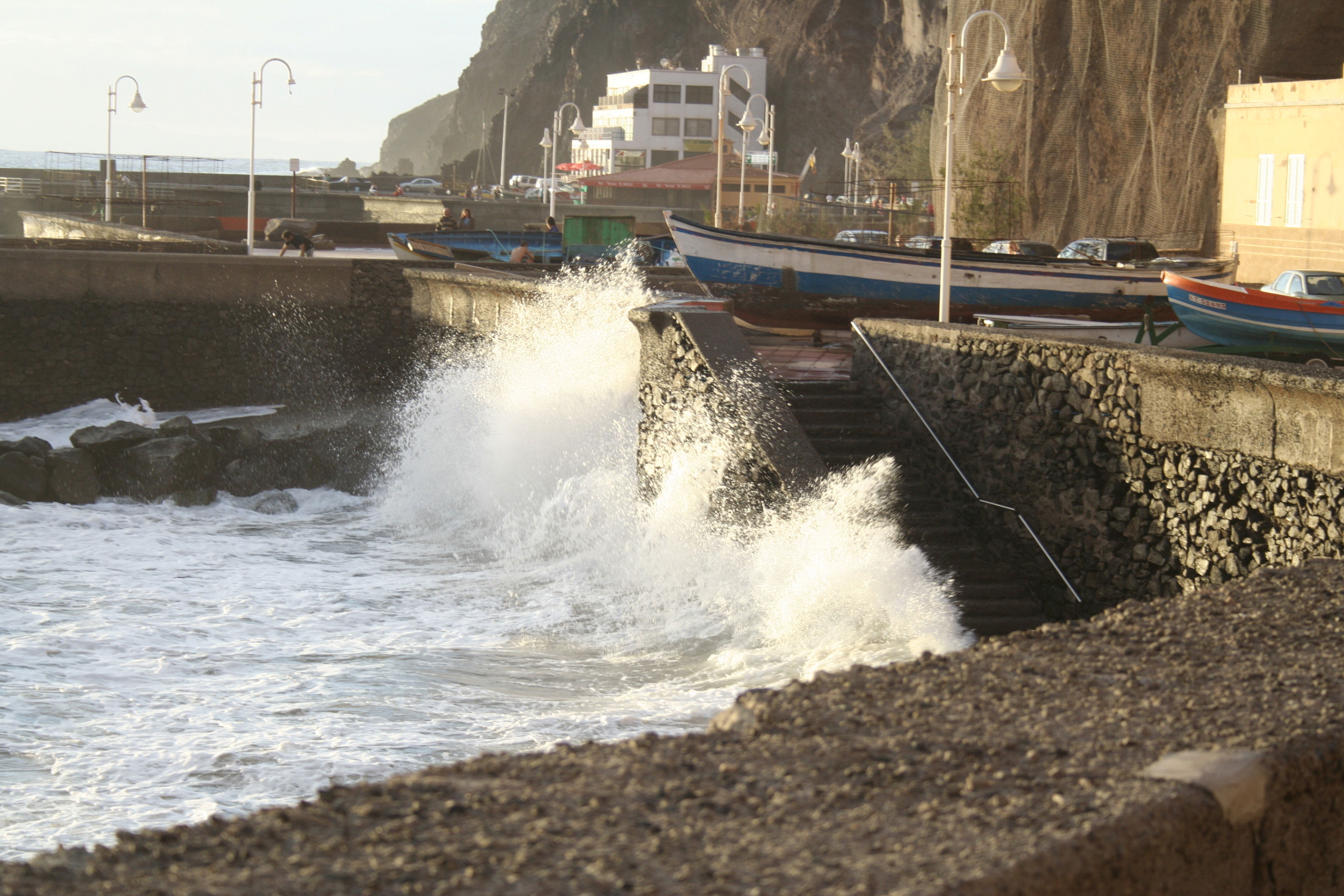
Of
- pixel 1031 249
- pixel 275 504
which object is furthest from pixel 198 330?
pixel 1031 249

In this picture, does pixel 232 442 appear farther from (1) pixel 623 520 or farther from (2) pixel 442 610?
(2) pixel 442 610

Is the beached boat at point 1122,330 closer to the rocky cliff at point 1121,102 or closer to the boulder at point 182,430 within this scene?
the boulder at point 182,430

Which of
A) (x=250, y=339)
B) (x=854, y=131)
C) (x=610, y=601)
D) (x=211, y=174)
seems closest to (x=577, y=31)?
(x=854, y=131)

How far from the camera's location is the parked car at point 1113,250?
2241 cm

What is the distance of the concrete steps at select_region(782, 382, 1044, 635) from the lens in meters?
9.59

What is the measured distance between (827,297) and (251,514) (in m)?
7.49

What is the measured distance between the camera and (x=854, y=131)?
3300 inches

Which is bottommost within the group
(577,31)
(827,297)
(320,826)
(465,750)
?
(465,750)

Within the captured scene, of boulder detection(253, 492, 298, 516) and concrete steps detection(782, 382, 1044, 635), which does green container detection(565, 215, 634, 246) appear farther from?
concrete steps detection(782, 382, 1044, 635)

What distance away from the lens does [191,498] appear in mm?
15047

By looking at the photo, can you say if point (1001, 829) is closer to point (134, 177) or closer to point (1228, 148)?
point (1228, 148)

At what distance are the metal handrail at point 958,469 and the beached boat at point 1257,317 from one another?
3330 mm

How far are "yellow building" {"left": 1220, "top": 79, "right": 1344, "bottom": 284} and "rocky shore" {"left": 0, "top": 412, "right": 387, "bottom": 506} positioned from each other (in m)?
15.1

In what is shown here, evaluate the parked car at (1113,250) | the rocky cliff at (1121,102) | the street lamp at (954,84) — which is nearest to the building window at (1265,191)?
the parked car at (1113,250)
